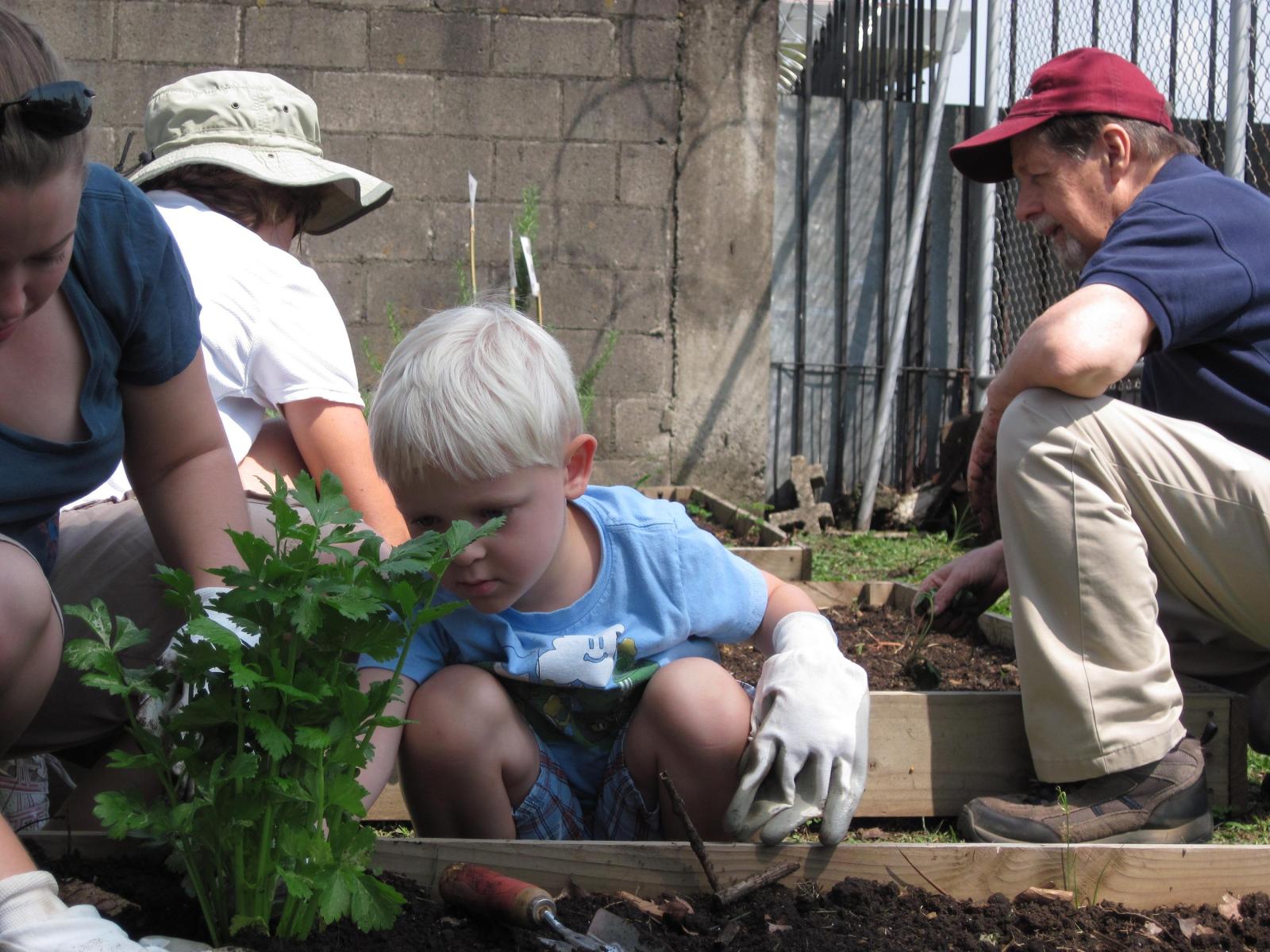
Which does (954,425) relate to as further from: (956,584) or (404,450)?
(404,450)

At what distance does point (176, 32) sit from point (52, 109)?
5.12m

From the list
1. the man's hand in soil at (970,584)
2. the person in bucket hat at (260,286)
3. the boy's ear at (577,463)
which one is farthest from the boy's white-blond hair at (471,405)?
the man's hand in soil at (970,584)

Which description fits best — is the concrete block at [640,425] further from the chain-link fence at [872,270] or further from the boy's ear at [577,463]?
the boy's ear at [577,463]

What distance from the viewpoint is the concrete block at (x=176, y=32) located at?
5.88 meters

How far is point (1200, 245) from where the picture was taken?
2.34 metres

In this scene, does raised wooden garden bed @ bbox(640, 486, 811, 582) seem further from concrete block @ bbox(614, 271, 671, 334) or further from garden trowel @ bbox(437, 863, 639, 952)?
garden trowel @ bbox(437, 863, 639, 952)

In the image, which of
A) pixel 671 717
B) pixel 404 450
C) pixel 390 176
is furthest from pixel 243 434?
pixel 390 176

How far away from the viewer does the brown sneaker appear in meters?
2.18

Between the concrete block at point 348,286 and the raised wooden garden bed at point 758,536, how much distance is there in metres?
1.70

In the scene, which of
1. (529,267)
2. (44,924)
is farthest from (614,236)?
(44,924)

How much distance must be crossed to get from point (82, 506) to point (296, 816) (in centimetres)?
111

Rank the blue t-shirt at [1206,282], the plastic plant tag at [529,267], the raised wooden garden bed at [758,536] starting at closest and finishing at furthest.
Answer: the blue t-shirt at [1206,282]
the plastic plant tag at [529,267]
the raised wooden garden bed at [758,536]

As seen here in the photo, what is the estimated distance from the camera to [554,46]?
6.06 m

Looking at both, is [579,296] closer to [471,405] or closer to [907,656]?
[907,656]
